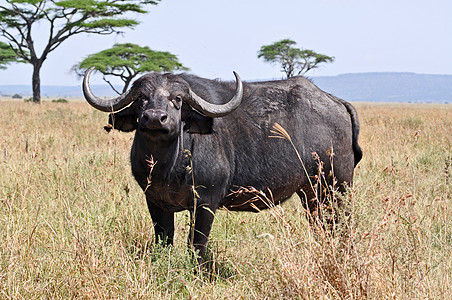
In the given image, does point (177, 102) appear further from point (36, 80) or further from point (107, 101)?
point (36, 80)

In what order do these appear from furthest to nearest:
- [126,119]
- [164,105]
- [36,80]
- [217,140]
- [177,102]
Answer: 1. [36,80]
2. [217,140]
3. [126,119]
4. [177,102]
5. [164,105]

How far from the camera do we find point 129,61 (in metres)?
38.9

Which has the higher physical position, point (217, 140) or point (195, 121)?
point (195, 121)

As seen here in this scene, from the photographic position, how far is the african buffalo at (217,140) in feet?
11.4

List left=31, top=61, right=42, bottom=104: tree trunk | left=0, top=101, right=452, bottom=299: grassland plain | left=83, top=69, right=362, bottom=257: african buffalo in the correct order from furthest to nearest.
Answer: left=31, top=61, right=42, bottom=104: tree trunk, left=83, top=69, right=362, bottom=257: african buffalo, left=0, top=101, right=452, bottom=299: grassland plain

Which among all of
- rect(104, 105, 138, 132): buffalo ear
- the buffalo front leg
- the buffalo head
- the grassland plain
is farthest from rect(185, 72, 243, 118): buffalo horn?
the grassland plain

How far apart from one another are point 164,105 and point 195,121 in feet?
1.21

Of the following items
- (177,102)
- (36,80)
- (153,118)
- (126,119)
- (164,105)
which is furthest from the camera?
(36,80)

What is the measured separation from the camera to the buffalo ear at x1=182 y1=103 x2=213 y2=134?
141 inches

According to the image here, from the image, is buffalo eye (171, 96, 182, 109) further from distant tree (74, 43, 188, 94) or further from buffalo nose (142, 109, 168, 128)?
distant tree (74, 43, 188, 94)

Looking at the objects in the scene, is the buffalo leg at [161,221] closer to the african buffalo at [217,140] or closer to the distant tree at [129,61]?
the african buffalo at [217,140]

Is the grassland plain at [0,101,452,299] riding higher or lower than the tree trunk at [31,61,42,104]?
lower

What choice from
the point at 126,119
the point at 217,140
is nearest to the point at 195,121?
the point at 217,140

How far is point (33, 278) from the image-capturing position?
2979 millimetres
